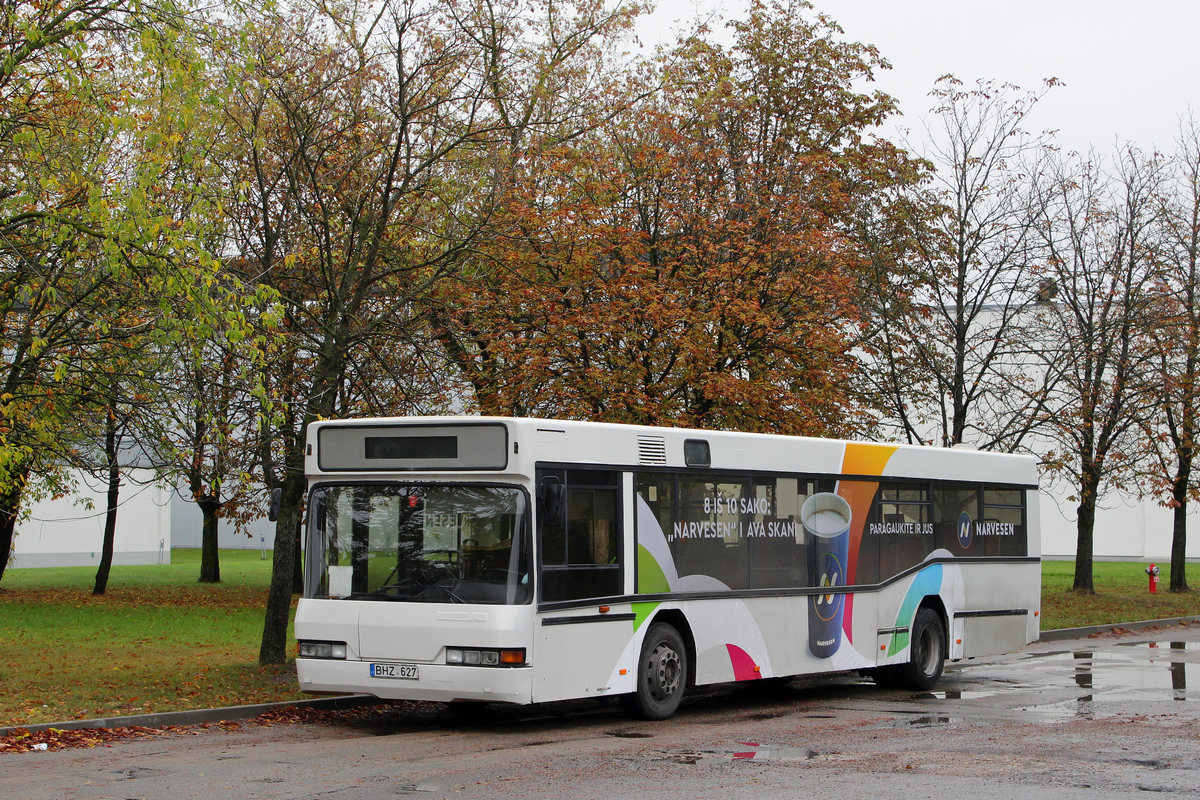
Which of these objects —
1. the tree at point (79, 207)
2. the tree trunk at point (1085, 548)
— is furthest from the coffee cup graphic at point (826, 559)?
the tree trunk at point (1085, 548)

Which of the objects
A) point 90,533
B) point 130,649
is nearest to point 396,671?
point 130,649

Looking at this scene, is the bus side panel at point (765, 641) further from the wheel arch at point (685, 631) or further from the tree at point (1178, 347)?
the tree at point (1178, 347)

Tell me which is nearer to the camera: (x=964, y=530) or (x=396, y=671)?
(x=396, y=671)

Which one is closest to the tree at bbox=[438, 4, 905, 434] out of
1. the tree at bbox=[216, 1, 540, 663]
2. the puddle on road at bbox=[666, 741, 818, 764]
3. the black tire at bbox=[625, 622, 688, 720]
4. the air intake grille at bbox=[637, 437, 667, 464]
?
the tree at bbox=[216, 1, 540, 663]

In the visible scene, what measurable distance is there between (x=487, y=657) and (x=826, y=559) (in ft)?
15.7

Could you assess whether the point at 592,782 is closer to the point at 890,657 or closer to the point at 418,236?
the point at 890,657

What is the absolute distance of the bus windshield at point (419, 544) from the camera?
11.1m

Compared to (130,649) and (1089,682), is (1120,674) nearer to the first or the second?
(1089,682)

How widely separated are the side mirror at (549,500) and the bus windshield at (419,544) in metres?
0.16

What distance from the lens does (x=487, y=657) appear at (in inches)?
426

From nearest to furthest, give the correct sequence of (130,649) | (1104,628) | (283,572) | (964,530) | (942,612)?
(283,572)
(942,612)
(964,530)
(130,649)
(1104,628)

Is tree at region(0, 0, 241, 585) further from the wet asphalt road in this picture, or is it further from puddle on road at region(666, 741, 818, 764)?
puddle on road at region(666, 741, 818, 764)

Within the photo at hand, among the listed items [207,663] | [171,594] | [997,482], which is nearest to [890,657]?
[997,482]

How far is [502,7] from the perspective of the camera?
1658cm
